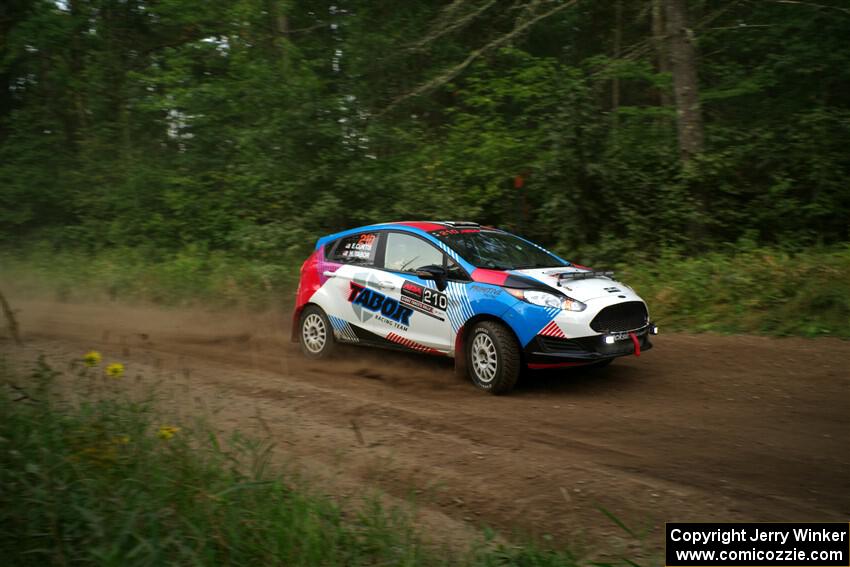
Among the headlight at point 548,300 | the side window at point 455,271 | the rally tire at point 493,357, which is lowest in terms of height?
the rally tire at point 493,357

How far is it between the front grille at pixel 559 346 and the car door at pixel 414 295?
1.17m

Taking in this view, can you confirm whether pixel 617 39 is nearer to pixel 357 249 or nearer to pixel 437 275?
pixel 357 249

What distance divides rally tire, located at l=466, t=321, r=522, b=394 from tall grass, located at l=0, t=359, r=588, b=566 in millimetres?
3405

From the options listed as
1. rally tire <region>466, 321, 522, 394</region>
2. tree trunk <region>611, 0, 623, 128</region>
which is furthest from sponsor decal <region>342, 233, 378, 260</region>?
tree trunk <region>611, 0, 623, 128</region>

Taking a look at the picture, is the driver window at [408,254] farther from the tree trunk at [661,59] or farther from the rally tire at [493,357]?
the tree trunk at [661,59]

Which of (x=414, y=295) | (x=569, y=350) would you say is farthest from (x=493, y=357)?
(x=414, y=295)

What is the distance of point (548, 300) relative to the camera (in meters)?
7.91

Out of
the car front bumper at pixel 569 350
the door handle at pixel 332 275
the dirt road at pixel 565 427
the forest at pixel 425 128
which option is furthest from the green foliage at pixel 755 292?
the door handle at pixel 332 275

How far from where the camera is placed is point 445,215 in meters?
16.0

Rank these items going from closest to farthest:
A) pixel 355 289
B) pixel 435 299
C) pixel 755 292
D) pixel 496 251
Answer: pixel 435 299
pixel 496 251
pixel 355 289
pixel 755 292

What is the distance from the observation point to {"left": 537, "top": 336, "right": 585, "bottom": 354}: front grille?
7805mm

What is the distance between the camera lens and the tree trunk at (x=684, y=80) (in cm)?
1494

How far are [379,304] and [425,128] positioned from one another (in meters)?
10.4

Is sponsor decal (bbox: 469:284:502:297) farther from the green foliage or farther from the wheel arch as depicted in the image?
the green foliage
